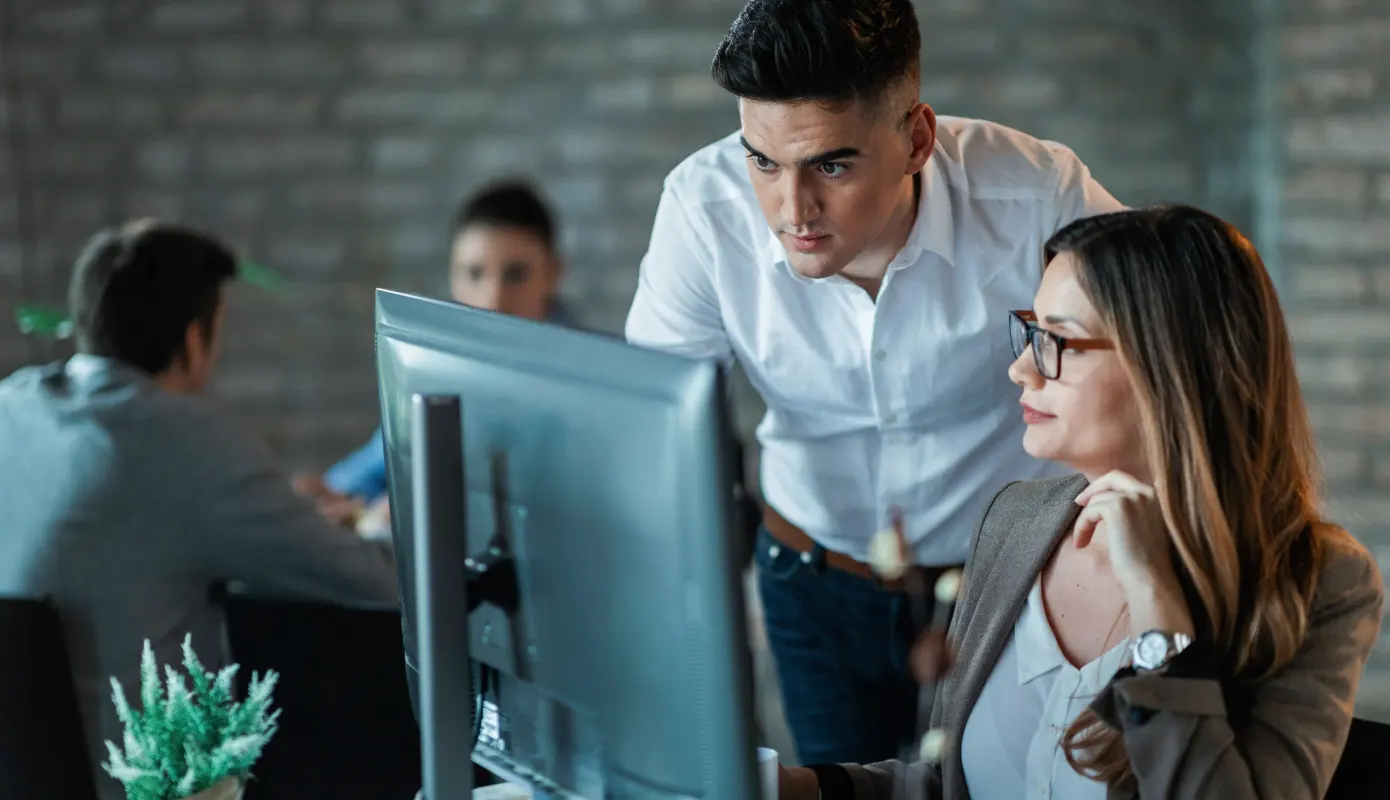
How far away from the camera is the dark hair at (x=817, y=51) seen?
61.4 inches

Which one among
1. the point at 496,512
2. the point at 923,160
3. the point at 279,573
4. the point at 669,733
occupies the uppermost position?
the point at 923,160

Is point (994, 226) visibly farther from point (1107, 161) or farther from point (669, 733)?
point (1107, 161)

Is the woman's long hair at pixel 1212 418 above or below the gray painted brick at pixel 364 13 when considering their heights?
below

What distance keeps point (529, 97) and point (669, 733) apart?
268 centimetres

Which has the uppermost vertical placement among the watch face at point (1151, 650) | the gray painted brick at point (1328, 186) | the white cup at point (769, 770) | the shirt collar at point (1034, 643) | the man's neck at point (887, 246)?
the man's neck at point (887, 246)

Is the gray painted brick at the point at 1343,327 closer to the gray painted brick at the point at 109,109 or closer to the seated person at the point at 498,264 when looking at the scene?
the seated person at the point at 498,264

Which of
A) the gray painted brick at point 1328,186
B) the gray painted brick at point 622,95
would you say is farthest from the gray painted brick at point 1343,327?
the gray painted brick at point 622,95

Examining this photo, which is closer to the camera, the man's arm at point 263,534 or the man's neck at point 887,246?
the man's neck at point 887,246

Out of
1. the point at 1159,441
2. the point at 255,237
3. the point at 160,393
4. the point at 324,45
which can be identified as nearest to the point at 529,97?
the point at 324,45

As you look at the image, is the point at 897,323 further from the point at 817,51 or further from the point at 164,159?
the point at 164,159

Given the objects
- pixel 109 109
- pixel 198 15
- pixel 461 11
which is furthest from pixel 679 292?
pixel 109 109

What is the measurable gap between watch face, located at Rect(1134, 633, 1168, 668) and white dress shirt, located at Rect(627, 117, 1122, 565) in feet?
2.00

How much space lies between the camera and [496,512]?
1.10 m

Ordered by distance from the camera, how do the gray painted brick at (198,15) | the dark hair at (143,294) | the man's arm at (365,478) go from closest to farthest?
the dark hair at (143,294) < the man's arm at (365,478) < the gray painted brick at (198,15)
